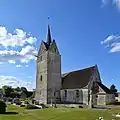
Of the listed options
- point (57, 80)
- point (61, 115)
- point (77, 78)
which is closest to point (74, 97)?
point (77, 78)

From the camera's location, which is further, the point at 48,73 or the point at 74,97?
the point at 48,73

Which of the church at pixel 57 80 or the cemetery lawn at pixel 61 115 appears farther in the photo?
the church at pixel 57 80

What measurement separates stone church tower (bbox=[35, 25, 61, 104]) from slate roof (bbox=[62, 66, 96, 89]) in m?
2.14

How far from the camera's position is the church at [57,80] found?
54.4m

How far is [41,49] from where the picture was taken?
62.7 metres

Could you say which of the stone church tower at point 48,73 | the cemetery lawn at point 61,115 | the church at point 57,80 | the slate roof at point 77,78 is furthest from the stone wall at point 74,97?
the cemetery lawn at point 61,115

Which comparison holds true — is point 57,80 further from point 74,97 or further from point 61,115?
point 61,115

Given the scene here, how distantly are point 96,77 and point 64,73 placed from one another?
1370cm

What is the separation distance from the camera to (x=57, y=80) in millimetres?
60344

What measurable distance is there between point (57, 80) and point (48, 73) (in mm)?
3224

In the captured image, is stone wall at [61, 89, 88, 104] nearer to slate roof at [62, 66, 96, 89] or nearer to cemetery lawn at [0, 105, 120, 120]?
slate roof at [62, 66, 96, 89]

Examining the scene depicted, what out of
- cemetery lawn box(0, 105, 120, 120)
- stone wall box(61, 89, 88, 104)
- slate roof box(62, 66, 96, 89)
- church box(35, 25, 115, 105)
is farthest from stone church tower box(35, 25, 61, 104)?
cemetery lawn box(0, 105, 120, 120)

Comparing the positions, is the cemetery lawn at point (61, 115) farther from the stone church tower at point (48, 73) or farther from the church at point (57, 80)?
the stone church tower at point (48, 73)

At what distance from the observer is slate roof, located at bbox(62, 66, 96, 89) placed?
180 ft
